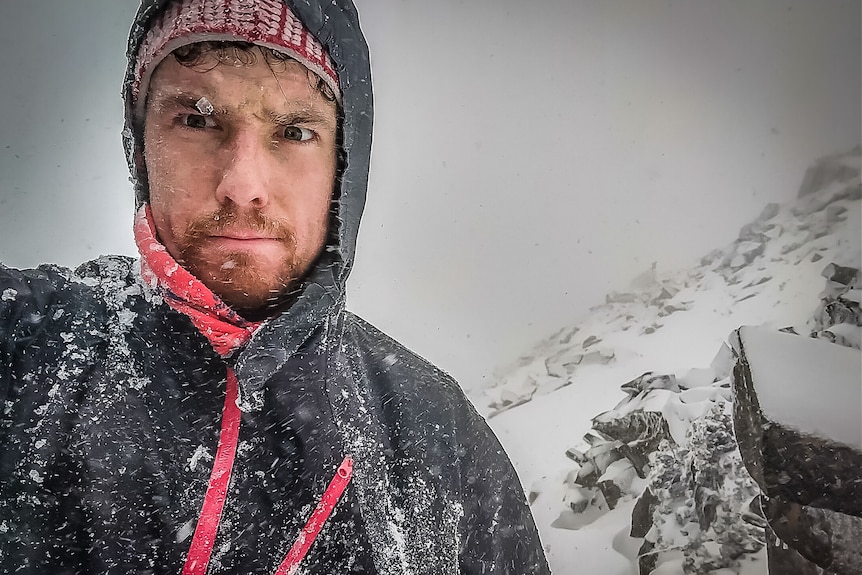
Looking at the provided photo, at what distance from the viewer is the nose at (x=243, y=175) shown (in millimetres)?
849

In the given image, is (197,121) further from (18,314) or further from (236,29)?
(18,314)

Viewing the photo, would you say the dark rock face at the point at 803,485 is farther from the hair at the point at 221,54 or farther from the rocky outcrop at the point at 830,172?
the hair at the point at 221,54

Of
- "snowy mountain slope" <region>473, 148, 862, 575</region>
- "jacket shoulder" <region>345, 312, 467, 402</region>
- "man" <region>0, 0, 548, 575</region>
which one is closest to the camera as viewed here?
"man" <region>0, 0, 548, 575</region>

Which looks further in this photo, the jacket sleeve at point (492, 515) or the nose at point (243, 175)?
the jacket sleeve at point (492, 515)

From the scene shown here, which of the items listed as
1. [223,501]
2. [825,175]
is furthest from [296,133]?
[825,175]

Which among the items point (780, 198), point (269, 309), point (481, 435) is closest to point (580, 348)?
point (481, 435)

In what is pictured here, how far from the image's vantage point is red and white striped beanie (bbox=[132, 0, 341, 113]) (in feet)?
2.76

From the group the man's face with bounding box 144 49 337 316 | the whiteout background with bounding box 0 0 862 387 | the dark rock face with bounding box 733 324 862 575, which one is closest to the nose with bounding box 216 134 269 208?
the man's face with bounding box 144 49 337 316

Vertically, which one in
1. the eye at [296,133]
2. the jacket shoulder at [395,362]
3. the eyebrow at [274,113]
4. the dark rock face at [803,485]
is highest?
the eyebrow at [274,113]

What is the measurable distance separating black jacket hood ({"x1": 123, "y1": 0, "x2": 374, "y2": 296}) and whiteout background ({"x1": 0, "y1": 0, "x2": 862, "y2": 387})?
22cm

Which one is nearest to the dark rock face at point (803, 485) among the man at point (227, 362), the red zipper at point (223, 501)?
the man at point (227, 362)

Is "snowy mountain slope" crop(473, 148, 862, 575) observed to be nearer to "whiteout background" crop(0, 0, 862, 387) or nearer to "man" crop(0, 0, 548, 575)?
"whiteout background" crop(0, 0, 862, 387)

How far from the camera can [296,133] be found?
0.88 m

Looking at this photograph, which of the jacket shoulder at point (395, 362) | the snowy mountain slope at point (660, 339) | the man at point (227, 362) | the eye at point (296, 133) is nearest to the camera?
the man at point (227, 362)
